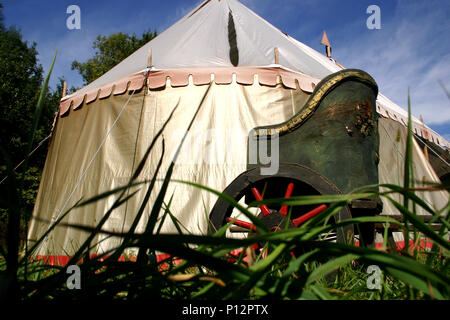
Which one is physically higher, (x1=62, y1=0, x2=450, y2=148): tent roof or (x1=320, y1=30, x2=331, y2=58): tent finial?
(x1=320, y1=30, x2=331, y2=58): tent finial

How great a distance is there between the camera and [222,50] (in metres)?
3.88

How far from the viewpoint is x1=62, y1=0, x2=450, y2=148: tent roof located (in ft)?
11.7

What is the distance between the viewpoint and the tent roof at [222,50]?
3.57 meters
